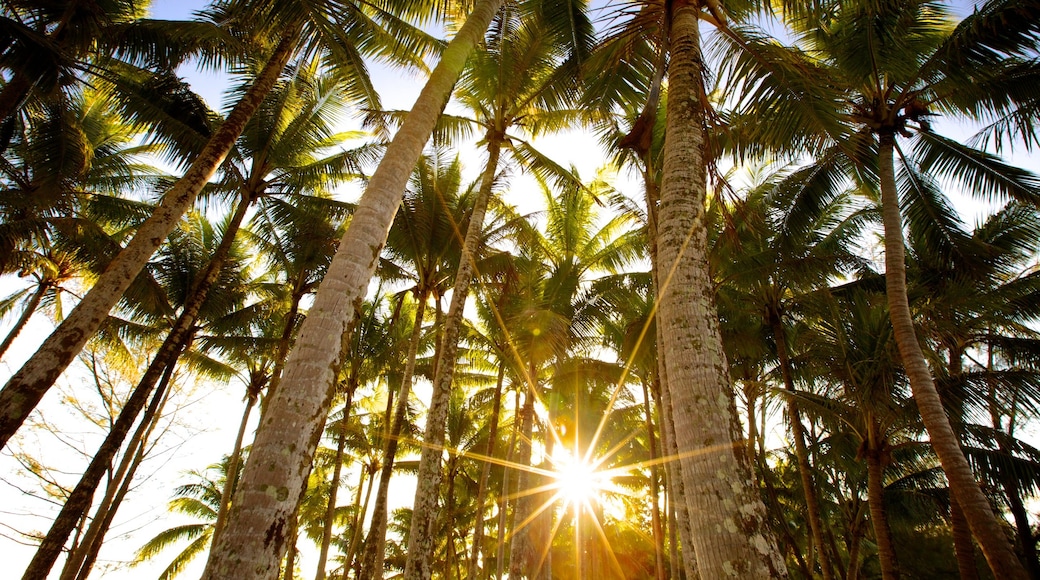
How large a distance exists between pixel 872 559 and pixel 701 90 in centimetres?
2425

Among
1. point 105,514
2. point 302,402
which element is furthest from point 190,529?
point 302,402

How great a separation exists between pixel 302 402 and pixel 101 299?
4.73 metres

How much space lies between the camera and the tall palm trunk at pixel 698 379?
8.79 feet

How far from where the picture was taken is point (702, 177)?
4.13 metres

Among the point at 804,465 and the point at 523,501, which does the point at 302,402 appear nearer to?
the point at 523,501

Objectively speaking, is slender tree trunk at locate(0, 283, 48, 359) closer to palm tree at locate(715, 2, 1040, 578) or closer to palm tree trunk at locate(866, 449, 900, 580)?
palm tree at locate(715, 2, 1040, 578)

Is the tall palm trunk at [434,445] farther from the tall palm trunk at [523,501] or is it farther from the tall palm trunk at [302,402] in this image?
the tall palm trunk at [302,402]

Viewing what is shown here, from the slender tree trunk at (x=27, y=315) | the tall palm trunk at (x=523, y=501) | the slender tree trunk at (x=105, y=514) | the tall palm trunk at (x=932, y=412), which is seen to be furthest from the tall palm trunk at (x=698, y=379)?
the slender tree trunk at (x=27, y=315)

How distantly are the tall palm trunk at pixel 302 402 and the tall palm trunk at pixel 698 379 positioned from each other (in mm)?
2244

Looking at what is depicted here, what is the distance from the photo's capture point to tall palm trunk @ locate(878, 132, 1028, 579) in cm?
555

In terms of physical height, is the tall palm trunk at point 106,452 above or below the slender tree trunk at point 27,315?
below

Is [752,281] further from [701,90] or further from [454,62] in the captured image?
[454,62]

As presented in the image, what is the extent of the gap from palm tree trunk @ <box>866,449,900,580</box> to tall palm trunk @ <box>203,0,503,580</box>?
1002cm

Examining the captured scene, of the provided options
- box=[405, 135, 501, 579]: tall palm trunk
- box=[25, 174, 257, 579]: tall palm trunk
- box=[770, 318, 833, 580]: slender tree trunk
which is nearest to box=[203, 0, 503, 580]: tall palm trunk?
box=[405, 135, 501, 579]: tall palm trunk
